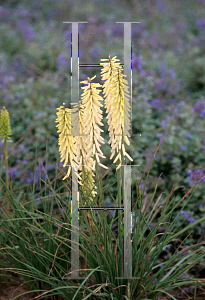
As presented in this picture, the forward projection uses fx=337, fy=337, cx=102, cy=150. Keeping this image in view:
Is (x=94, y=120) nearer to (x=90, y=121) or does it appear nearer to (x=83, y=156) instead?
(x=90, y=121)

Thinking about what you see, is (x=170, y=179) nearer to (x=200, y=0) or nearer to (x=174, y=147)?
(x=174, y=147)

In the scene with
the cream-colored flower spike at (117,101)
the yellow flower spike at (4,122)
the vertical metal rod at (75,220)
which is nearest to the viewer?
the cream-colored flower spike at (117,101)

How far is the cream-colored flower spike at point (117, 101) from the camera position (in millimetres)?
1987

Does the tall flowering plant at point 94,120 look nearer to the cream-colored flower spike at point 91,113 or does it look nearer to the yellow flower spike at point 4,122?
the cream-colored flower spike at point 91,113

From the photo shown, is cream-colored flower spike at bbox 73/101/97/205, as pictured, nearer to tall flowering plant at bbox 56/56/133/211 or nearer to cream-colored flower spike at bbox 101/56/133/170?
tall flowering plant at bbox 56/56/133/211

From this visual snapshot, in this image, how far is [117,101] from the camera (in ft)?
6.57

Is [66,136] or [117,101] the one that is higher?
[117,101]

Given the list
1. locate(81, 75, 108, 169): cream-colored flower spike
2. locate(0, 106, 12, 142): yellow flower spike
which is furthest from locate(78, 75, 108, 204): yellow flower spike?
locate(0, 106, 12, 142): yellow flower spike

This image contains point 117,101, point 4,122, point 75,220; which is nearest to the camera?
point 117,101

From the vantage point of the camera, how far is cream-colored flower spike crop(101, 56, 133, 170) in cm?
199

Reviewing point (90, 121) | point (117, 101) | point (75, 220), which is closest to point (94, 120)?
point (90, 121)

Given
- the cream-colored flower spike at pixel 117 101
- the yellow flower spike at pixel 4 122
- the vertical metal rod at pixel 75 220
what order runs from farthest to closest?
the yellow flower spike at pixel 4 122 < the vertical metal rod at pixel 75 220 < the cream-colored flower spike at pixel 117 101

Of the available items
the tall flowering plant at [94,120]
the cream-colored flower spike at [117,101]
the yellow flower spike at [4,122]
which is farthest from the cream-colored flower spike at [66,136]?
the yellow flower spike at [4,122]

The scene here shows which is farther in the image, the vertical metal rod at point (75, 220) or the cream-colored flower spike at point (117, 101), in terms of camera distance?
the vertical metal rod at point (75, 220)
